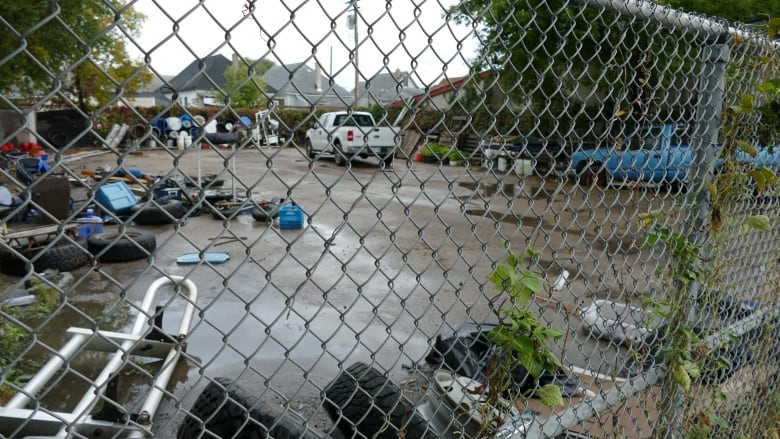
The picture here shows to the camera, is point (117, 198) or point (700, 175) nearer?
point (700, 175)

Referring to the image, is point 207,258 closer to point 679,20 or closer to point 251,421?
point 251,421

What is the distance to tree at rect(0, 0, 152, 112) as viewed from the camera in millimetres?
859

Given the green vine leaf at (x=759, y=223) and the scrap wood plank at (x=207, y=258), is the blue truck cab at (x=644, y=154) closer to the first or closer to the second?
the green vine leaf at (x=759, y=223)

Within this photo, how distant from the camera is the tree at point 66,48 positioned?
33.8 inches

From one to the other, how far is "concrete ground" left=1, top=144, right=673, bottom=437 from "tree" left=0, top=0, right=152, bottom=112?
241mm

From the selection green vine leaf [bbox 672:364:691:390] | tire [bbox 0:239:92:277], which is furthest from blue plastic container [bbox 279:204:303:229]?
green vine leaf [bbox 672:364:691:390]

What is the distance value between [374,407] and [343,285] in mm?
3720

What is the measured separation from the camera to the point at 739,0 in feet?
40.6

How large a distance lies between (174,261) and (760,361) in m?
5.56

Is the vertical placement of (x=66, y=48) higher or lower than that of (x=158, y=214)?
higher

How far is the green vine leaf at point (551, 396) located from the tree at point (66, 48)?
1.27 m

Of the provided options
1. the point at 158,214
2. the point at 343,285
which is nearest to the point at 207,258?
the point at 343,285

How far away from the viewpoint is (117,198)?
25.2ft

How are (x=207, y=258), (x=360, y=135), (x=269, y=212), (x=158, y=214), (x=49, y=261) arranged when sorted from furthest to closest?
(x=158, y=214), (x=207, y=258), (x=49, y=261), (x=360, y=135), (x=269, y=212)
